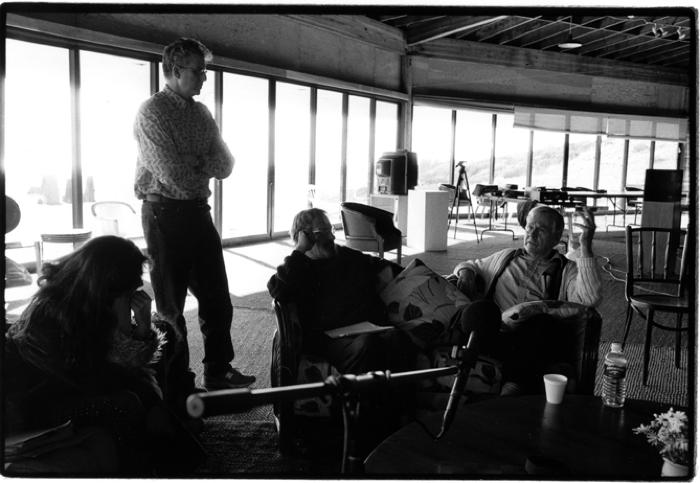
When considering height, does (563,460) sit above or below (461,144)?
below

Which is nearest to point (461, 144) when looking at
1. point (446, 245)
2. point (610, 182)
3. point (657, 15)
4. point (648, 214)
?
point (610, 182)

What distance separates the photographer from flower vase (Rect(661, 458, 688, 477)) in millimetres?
1501

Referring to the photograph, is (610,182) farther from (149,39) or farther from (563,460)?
(149,39)

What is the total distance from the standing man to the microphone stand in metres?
1.09

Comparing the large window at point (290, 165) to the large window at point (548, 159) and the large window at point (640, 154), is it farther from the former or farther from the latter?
the large window at point (640, 154)

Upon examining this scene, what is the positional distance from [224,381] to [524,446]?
1356 mm

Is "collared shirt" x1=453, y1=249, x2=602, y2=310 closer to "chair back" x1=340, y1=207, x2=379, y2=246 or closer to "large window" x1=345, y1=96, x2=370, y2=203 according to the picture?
"chair back" x1=340, y1=207, x2=379, y2=246

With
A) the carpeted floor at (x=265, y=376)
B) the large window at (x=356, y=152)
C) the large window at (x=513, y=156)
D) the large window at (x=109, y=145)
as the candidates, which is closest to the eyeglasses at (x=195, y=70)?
the large window at (x=109, y=145)

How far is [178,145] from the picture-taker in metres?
2.02

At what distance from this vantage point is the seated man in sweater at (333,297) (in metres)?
2.16

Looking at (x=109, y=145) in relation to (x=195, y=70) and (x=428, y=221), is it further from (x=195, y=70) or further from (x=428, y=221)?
(x=428, y=221)

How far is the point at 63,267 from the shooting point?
1627 millimetres

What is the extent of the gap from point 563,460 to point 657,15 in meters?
1.21

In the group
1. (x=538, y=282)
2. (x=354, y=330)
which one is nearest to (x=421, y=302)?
(x=354, y=330)
